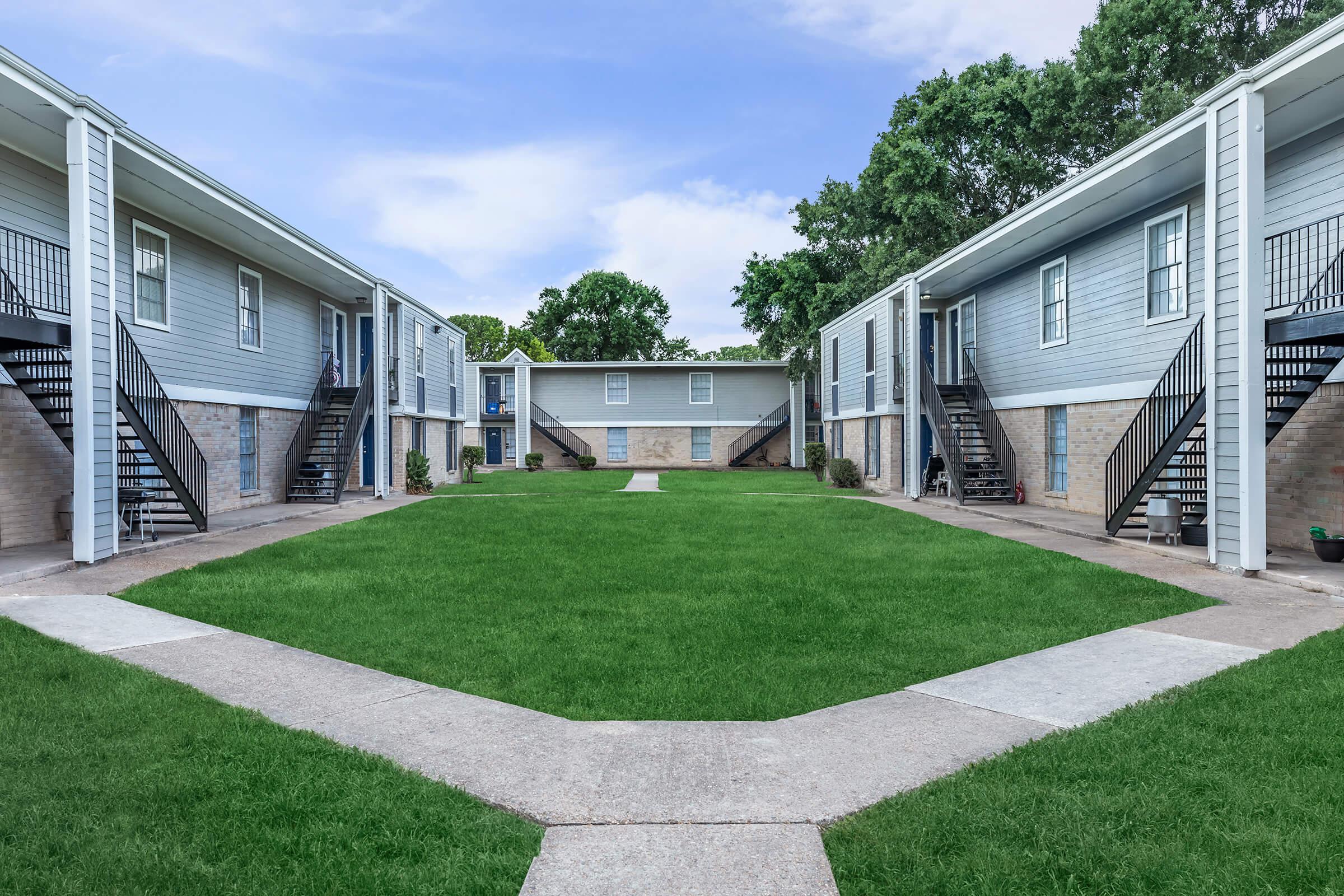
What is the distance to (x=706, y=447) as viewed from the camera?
135 feet

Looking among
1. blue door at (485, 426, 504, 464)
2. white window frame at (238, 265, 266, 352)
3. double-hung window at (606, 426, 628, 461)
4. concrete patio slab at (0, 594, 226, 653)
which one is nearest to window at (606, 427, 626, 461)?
double-hung window at (606, 426, 628, 461)

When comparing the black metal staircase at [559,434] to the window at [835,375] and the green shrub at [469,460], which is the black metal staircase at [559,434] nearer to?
the green shrub at [469,460]

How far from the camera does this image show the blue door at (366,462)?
23766 mm

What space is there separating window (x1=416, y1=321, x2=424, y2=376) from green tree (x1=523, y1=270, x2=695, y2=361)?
37.4 m

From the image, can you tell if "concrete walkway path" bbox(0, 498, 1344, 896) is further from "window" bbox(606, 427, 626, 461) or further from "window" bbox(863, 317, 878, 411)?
"window" bbox(606, 427, 626, 461)

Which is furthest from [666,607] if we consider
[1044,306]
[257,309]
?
[257,309]

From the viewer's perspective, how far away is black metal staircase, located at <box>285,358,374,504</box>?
19.7m

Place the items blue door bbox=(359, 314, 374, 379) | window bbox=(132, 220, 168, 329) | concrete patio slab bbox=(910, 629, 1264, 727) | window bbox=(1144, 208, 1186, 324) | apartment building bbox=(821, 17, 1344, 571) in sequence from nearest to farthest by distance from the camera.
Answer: concrete patio slab bbox=(910, 629, 1264, 727) → apartment building bbox=(821, 17, 1344, 571) → window bbox=(1144, 208, 1186, 324) → window bbox=(132, 220, 168, 329) → blue door bbox=(359, 314, 374, 379)

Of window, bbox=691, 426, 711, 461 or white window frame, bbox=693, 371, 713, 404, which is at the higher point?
white window frame, bbox=693, 371, 713, 404

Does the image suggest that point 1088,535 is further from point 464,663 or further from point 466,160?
point 466,160

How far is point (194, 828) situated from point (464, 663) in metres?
2.69

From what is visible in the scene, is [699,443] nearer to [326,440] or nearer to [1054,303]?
[326,440]

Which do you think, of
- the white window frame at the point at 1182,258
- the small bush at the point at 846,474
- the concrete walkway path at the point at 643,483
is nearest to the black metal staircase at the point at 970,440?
the small bush at the point at 846,474

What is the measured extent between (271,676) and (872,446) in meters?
21.1
